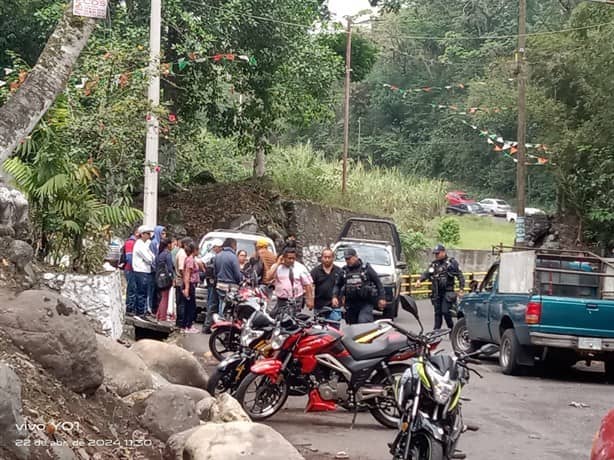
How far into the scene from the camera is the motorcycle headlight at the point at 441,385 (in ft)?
24.5

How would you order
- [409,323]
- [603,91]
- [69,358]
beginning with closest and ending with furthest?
[69,358] < [409,323] < [603,91]

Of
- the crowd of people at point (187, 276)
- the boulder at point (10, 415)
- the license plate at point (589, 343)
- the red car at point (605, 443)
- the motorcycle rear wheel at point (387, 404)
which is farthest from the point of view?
the crowd of people at point (187, 276)

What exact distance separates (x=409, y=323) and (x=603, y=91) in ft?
35.1

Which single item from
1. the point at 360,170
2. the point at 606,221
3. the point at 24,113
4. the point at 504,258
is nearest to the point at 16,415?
the point at 24,113

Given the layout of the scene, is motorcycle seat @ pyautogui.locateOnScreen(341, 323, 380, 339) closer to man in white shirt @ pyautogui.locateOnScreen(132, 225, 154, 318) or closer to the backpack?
Answer: the backpack

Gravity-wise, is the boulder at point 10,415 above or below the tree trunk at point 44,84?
below

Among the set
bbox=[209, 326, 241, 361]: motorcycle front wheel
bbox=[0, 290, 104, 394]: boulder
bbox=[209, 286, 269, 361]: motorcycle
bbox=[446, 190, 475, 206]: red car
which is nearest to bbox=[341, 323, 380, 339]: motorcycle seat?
bbox=[209, 286, 269, 361]: motorcycle

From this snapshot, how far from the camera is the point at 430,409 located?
757 centimetres

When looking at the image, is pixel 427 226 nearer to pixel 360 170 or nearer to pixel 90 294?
pixel 360 170

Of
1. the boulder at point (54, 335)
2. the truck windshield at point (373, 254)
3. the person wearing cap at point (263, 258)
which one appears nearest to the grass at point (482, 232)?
the truck windshield at point (373, 254)

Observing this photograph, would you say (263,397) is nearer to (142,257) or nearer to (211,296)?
(142,257)

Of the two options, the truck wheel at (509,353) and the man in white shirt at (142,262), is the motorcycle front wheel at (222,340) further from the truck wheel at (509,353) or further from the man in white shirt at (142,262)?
the truck wheel at (509,353)

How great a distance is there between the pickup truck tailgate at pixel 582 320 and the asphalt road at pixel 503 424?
2.65 ft

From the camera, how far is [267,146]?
1252 inches
